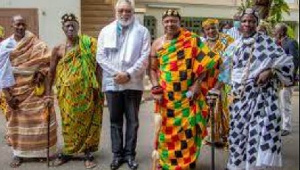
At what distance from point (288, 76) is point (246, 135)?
0.75 m

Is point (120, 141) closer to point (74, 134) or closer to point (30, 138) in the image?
point (74, 134)

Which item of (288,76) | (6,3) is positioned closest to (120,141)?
(288,76)

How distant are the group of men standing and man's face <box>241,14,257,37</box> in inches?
0.6

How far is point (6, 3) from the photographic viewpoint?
14312 mm

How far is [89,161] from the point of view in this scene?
692 centimetres

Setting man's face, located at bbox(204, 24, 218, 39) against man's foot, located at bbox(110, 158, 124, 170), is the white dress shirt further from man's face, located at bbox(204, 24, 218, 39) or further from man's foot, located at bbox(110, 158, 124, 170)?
man's face, located at bbox(204, 24, 218, 39)

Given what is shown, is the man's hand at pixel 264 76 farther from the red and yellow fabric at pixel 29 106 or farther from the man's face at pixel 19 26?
the man's face at pixel 19 26

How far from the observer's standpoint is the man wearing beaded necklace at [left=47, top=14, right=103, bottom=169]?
6707 millimetres

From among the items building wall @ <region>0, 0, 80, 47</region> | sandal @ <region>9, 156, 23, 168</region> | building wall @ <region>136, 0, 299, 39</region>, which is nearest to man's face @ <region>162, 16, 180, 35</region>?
sandal @ <region>9, 156, 23, 168</region>

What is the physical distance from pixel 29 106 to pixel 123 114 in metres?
1.24

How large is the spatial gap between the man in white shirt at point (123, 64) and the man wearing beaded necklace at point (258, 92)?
128 centimetres

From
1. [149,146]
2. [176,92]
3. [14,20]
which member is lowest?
[149,146]

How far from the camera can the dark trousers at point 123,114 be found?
664 centimetres

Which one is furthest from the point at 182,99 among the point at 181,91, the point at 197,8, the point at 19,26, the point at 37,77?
the point at 197,8
